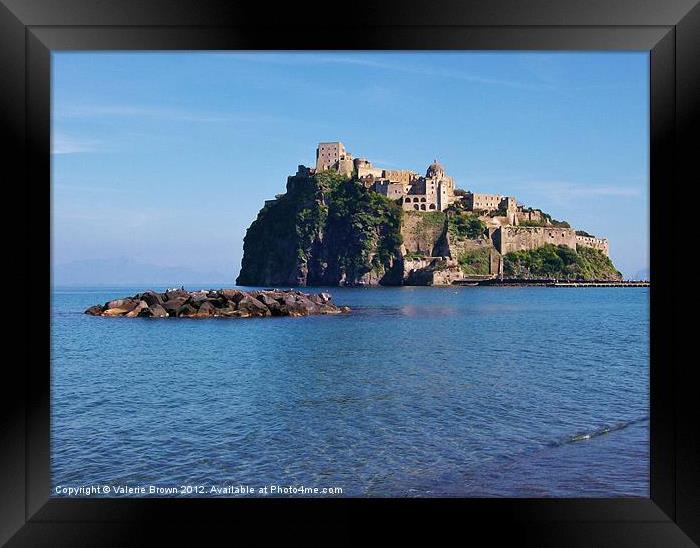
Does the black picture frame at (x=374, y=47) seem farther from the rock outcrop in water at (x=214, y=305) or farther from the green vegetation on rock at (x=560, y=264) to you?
the green vegetation on rock at (x=560, y=264)

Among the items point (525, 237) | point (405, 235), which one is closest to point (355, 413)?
point (405, 235)

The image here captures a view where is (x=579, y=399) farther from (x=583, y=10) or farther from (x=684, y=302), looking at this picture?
(x=583, y=10)

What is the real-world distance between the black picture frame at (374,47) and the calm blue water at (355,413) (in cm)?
209

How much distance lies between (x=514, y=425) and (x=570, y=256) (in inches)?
2624

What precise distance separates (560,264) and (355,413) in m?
65.7

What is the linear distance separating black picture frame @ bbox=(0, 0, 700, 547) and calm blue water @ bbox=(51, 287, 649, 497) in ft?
6.87

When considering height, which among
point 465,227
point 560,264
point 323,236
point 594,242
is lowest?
point 560,264

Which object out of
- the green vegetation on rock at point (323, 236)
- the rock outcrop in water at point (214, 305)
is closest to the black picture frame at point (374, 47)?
the rock outcrop in water at point (214, 305)

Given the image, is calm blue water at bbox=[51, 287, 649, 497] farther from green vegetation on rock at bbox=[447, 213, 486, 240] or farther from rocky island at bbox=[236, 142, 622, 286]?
rocky island at bbox=[236, 142, 622, 286]

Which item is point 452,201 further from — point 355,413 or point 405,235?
point 355,413

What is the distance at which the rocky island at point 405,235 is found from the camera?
6544 centimetres

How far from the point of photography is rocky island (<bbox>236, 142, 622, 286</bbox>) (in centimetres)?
6544

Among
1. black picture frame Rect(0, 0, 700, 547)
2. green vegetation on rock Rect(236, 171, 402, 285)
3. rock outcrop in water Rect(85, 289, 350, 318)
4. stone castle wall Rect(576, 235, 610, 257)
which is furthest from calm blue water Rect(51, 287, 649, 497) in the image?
stone castle wall Rect(576, 235, 610, 257)

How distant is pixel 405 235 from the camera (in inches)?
2606
